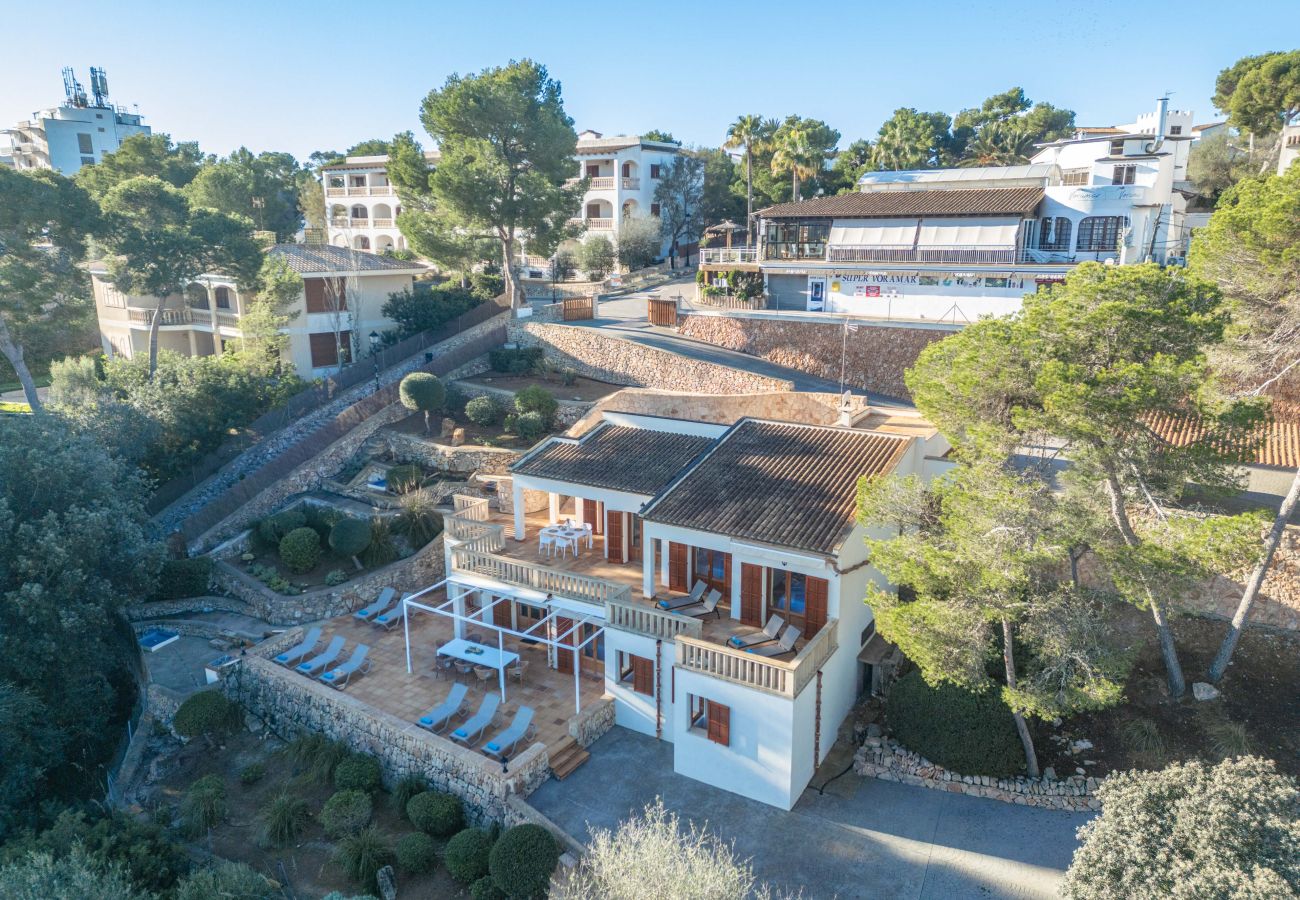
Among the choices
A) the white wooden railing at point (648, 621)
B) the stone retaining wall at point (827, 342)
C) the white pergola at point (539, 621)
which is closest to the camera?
the white wooden railing at point (648, 621)

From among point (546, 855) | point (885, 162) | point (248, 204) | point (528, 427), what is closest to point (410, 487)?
point (528, 427)

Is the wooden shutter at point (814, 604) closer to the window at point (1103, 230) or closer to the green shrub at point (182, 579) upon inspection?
the green shrub at point (182, 579)

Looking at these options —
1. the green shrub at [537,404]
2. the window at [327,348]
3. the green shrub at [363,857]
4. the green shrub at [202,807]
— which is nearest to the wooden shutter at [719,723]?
the green shrub at [363,857]

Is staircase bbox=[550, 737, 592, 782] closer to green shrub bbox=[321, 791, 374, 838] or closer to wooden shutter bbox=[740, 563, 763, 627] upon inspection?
green shrub bbox=[321, 791, 374, 838]

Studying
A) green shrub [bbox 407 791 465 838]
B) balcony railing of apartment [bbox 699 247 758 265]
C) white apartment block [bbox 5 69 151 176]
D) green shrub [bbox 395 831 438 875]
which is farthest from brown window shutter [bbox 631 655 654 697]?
white apartment block [bbox 5 69 151 176]

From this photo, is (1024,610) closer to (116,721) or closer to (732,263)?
(116,721)

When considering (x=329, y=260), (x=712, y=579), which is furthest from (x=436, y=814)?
(x=329, y=260)
